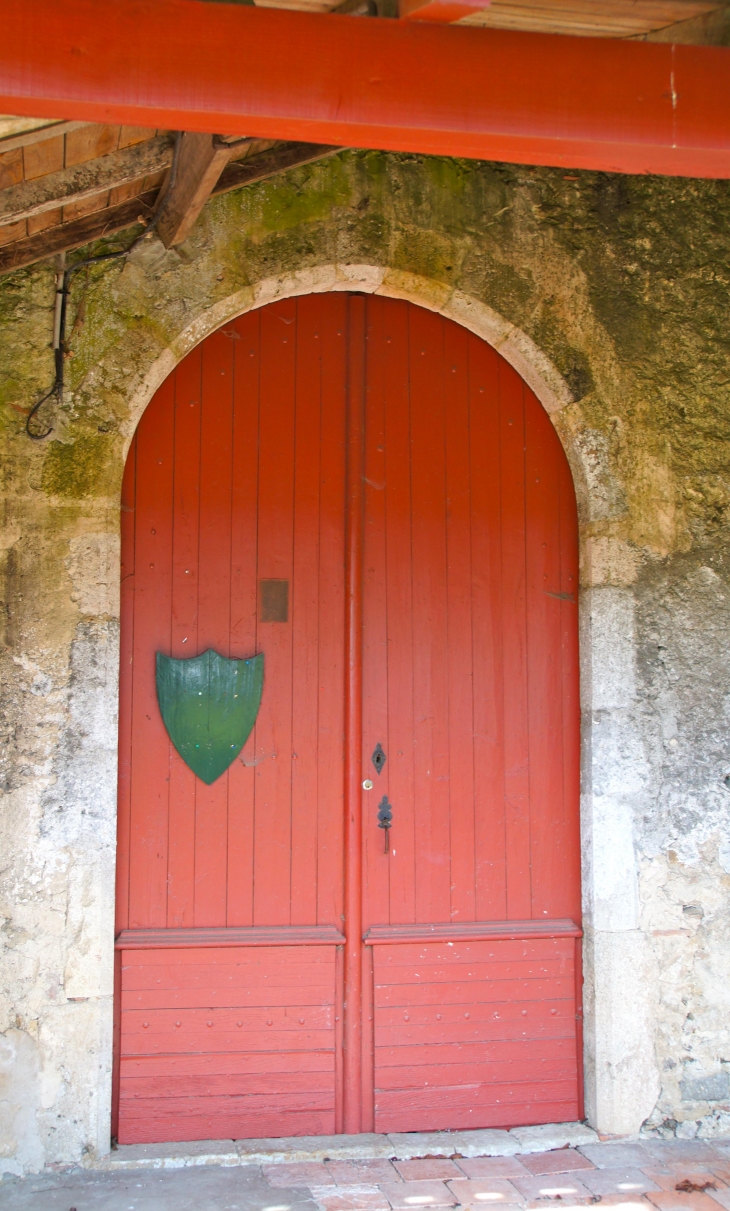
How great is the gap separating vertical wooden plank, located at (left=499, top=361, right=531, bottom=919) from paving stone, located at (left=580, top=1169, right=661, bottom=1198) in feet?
2.62

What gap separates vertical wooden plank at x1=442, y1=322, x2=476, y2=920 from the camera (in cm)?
336

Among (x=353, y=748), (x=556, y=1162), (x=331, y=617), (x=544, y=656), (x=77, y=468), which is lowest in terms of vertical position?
(x=556, y=1162)

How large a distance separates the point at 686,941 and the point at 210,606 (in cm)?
198

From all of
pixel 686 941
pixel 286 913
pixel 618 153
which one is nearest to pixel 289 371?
pixel 618 153

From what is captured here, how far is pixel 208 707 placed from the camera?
3.23 metres

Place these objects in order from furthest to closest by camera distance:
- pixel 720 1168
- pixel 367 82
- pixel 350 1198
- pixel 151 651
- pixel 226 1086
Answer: pixel 151 651
pixel 226 1086
pixel 720 1168
pixel 350 1198
pixel 367 82

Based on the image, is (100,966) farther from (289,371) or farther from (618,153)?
(618,153)

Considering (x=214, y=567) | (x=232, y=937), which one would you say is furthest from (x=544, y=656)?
(x=232, y=937)

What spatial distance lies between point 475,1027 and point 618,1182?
62cm

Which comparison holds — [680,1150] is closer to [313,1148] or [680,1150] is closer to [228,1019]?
[313,1148]

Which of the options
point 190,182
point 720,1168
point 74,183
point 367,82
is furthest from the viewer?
point 720,1168

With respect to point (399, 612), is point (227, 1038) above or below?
below

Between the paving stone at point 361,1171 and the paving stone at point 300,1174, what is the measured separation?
0.03 metres

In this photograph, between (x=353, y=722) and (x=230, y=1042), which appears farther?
(x=353, y=722)
